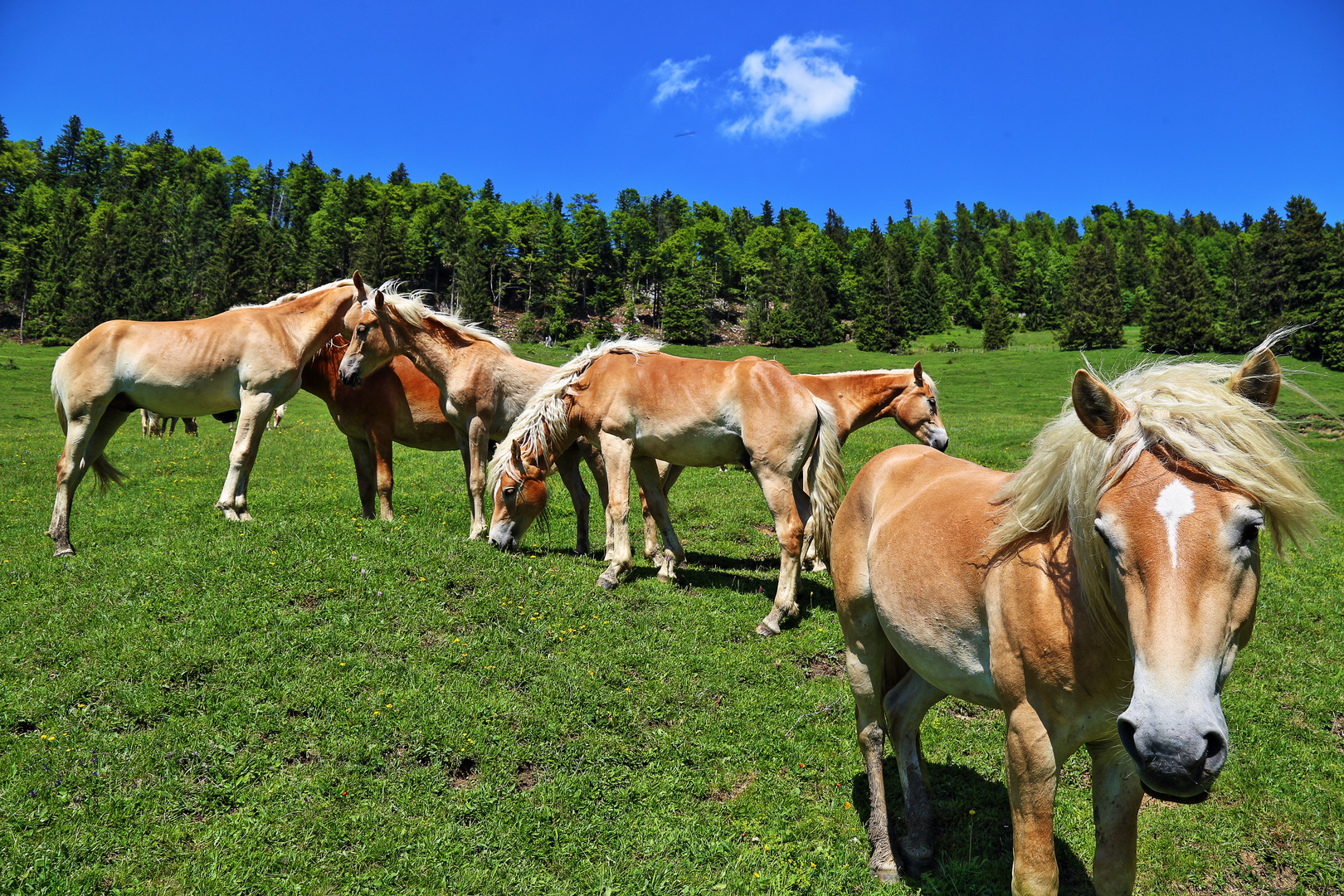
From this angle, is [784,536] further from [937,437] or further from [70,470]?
[70,470]

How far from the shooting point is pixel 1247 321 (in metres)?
59.3

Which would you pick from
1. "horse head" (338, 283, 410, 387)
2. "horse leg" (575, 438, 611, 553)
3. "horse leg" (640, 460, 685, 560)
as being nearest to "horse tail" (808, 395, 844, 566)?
"horse leg" (640, 460, 685, 560)

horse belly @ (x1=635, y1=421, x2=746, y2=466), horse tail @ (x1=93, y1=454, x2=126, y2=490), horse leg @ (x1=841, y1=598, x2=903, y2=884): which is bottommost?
horse leg @ (x1=841, y1=598, x2=903, y2=884)

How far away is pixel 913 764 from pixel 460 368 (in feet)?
25.2

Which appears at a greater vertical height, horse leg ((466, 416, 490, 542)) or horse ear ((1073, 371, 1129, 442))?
horse ear ((1073, 371, 1129, 442))

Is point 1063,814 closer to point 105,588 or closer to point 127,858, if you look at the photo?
point 127,858

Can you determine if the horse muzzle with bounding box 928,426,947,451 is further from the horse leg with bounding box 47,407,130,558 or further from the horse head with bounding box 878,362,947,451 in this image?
the horse leg with bounding box 47,407,130,558

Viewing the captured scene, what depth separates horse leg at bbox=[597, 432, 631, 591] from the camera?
8.26m

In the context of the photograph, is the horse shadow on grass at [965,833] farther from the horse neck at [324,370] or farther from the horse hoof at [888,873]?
the horse neck at [324,370]

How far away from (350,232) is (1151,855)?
115 m

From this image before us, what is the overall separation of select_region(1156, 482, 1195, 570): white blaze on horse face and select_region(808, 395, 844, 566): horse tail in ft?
20.2

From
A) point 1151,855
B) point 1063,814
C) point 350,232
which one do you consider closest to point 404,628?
point 1063,814

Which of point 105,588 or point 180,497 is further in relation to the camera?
point 180,497

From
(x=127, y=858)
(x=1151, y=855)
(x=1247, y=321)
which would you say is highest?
(x=1247, y=321)
